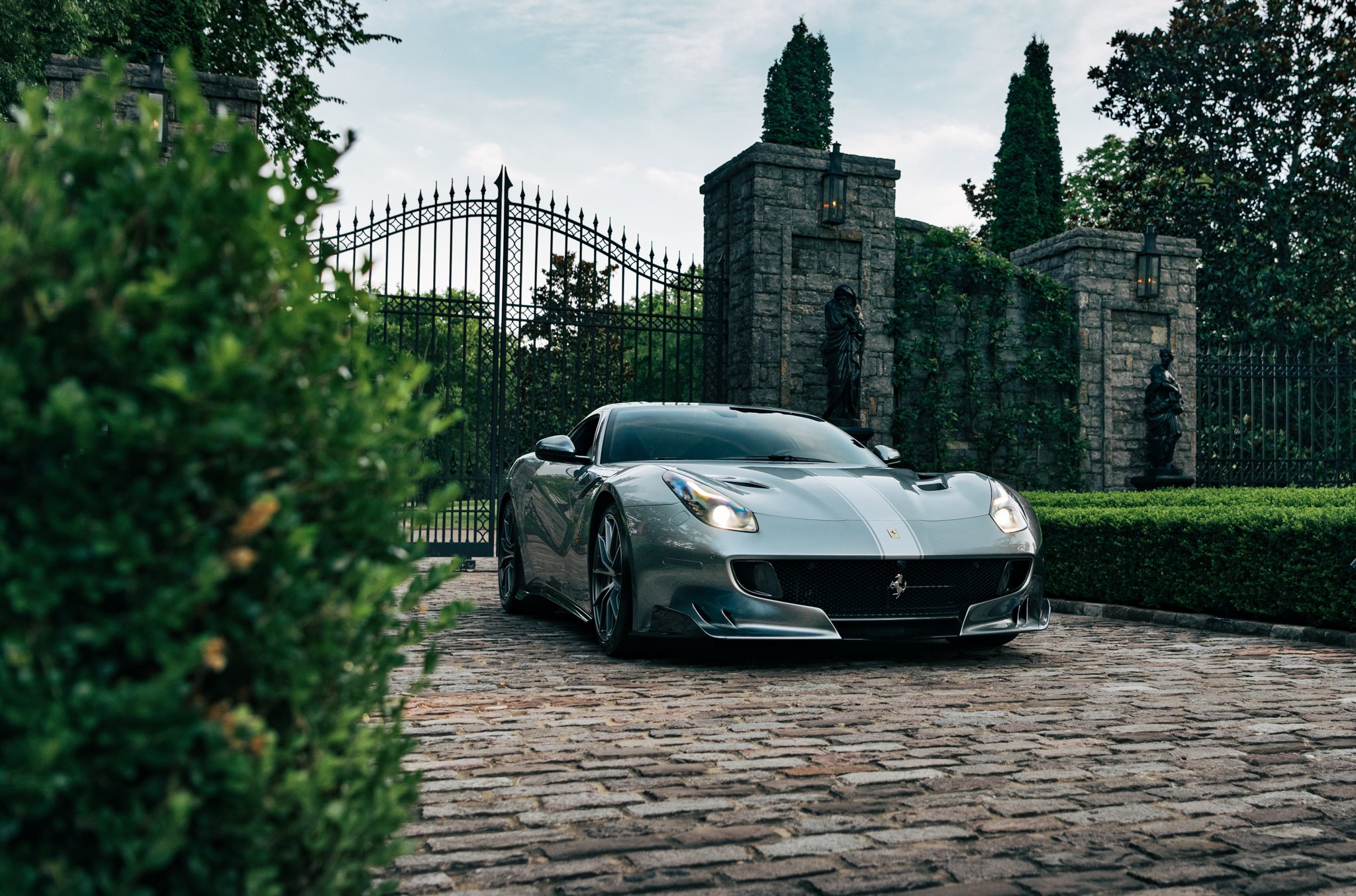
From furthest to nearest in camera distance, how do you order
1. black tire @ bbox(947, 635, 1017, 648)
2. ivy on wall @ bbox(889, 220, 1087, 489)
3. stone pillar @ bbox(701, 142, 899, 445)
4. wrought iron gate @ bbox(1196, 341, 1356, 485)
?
wrought iron gate @ bbox(1196, 341, 1356, 485)
ivy on wall @ bbox(889, 220, 1087, 489)
stone pillar @ bbox(701, 142, 899, 445)
black tire @ bbox(947, 635, 1017, 648)

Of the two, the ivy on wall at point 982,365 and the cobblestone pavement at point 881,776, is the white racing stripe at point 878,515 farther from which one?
the ivy on wall at point 982,365

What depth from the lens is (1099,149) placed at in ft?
123

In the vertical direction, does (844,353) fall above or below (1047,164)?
below

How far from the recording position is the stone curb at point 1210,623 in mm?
7176

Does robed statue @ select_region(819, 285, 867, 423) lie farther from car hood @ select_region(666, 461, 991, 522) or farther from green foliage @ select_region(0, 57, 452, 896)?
green foliage @ select_region(0, 57, 452, 896)

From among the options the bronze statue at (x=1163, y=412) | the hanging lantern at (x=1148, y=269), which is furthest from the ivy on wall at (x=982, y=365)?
the hanging lantern at (x=1148, y=269)

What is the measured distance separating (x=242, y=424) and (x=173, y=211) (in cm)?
31

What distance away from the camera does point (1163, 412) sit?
50.5 feet

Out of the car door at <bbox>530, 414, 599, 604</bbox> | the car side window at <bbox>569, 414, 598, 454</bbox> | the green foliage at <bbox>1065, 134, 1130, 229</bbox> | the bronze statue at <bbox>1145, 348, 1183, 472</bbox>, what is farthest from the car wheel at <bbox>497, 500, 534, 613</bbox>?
the green foliage at <bbox>1065, 134, 1130, 229</bbox>

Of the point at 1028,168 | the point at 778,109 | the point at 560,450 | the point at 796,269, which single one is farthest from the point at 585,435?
the point at 778,109

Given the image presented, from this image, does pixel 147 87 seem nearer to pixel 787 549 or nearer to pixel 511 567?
pixel 511 567

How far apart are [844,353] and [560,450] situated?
681 cm

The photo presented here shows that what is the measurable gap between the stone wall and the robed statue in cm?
661

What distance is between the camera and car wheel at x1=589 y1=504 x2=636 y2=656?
5867mm
